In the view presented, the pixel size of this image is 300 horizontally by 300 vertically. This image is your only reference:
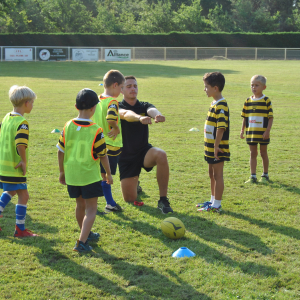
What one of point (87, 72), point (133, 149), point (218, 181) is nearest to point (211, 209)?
point (218, 181)

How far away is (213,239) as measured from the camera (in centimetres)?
432

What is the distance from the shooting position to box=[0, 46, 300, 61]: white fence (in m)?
39.8

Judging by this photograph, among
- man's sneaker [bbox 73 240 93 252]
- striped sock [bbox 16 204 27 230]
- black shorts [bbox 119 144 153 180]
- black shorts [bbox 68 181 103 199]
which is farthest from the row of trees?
man's sneaker [bbox 73 240 93 252]

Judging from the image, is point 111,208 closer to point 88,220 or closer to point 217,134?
point 88,220

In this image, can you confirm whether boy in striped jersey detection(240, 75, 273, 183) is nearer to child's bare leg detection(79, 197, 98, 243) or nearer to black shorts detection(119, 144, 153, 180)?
black shorts detection(119, 144, 153, 180)

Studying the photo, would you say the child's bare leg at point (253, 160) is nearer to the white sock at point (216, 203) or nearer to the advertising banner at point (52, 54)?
the white sock at point (216, 203)

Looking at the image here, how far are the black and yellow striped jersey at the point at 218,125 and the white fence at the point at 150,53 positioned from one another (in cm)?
3699

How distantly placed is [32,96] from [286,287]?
3186 millimetres

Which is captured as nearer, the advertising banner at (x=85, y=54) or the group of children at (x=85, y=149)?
the group of children at (x=85, y=149)

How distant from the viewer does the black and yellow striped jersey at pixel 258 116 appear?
6539 millimetres

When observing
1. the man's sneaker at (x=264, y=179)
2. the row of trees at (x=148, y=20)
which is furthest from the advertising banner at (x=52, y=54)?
the man's sneaker at (x=264, y=179)

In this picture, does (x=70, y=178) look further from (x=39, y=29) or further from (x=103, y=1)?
(x=103, y=1)

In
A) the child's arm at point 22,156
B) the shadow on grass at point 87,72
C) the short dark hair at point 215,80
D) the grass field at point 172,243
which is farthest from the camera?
the shadow on grass at point 87,72

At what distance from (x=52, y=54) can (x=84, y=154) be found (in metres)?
38.8
